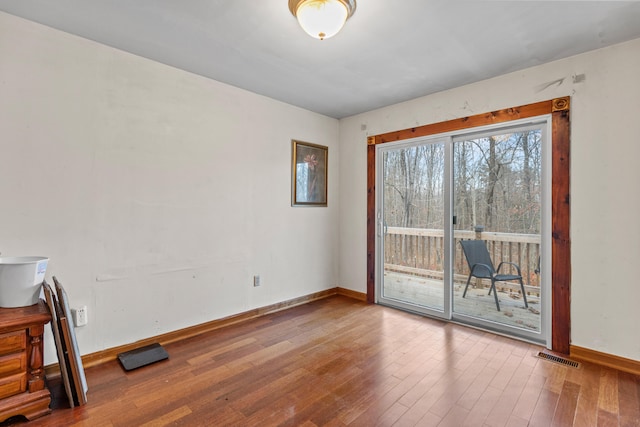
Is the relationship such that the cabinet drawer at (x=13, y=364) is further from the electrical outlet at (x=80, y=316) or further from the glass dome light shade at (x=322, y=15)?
the glass dome light shade at (x=322, y=15)

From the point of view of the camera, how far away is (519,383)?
7.25ft

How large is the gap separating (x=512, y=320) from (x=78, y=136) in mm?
4103

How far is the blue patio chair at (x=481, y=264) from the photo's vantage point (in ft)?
10.4

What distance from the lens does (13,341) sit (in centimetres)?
177

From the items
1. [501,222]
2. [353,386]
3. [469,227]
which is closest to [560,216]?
[501,222]

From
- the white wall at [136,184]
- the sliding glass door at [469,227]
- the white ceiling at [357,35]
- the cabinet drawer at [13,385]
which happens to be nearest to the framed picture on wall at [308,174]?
the white wall at [136,184]

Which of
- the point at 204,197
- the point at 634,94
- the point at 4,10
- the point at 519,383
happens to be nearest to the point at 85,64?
the point at 4,10

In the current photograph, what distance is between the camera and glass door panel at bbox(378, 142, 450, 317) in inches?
139

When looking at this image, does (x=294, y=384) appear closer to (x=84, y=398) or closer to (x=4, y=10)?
(x=84, y=398)

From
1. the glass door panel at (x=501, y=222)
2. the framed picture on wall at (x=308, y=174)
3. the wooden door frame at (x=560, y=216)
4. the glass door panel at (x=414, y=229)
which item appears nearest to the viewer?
the wooden door frame at (x=560, y=216)

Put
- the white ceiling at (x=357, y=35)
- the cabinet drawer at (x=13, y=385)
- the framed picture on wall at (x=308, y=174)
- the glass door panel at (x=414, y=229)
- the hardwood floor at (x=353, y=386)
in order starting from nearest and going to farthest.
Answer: the cabinet drawer at (x=13, y=385)
the hardwood floor at (x=353, y=386)
the white ceiling at (x=357, y=35)
the glass door panel at (x=414, y=229)
the framed picture on wall at (x=308, y=174)

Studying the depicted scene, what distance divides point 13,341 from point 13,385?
25 cm

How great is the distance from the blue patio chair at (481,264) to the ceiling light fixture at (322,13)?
2.52 meters

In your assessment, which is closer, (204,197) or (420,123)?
(204,197)
